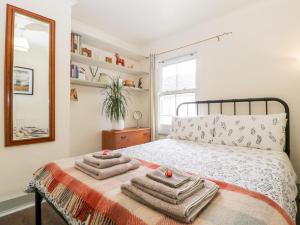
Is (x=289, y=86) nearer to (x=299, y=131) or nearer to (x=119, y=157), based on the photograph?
(x=299, y=131)

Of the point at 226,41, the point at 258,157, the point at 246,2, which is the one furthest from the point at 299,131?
the point at 246,2

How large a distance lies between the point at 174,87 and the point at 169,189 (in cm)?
257

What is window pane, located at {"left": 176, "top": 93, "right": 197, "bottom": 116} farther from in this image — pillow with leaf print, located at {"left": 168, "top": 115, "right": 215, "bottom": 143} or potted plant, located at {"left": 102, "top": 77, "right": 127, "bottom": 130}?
potted plant, located at {"left": 102, "top": 77, "right": 127, "bottom": 130}

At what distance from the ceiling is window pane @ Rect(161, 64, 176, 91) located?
61 centimetres

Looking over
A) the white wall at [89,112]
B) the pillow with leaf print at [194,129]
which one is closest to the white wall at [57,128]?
the white wall at [89,112]

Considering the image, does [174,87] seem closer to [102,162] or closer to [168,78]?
[168,78]

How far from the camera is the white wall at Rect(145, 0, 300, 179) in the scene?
1946 millimetres

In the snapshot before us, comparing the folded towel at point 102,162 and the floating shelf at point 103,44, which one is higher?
the floating shelf at point 103,44

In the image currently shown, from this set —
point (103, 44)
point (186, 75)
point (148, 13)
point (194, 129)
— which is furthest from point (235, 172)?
point (103, 44)

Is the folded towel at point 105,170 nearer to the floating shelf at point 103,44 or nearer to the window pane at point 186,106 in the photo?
the window pane at point 186,106

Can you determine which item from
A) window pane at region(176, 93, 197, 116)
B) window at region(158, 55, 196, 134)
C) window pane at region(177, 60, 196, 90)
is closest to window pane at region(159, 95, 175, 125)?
window at region(158, 55, 196, 134)

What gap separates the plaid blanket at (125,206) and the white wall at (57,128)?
0.97m

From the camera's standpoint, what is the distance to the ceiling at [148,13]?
2174mm

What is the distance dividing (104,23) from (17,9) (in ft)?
3.86
